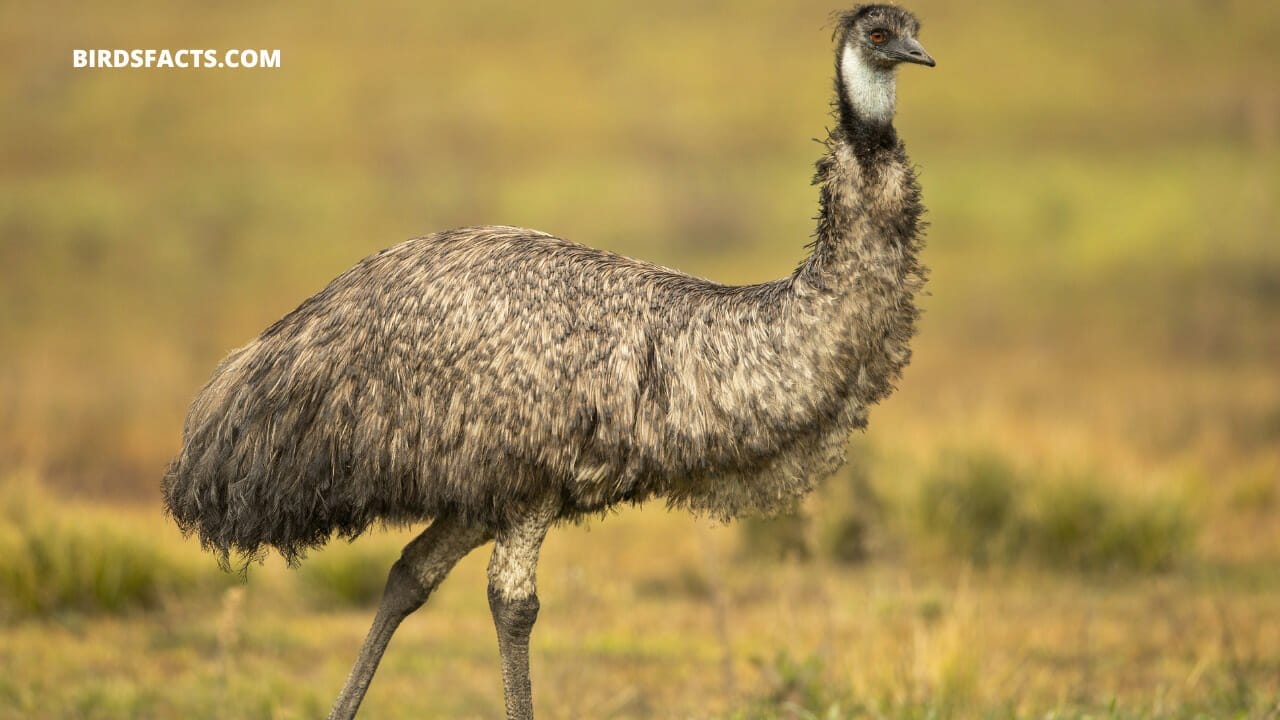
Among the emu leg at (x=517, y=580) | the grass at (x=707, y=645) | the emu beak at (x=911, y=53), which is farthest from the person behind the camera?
the grass at (x=707, y=645)

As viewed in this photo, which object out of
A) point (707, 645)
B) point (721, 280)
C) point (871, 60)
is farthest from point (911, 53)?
point (721, 280)

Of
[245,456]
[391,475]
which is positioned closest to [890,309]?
[391,475]

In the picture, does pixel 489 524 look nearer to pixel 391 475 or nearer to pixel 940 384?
pixel 391 475

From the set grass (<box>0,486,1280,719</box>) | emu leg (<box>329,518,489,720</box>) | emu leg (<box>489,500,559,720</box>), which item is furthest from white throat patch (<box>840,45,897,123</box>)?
grass (<box>0,486,1280,719</box>)

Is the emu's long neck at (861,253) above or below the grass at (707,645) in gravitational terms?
above

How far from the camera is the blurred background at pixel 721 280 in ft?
29.7

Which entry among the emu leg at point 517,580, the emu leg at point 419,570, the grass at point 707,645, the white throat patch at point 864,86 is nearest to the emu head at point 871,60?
the white throat patch at point 864,86

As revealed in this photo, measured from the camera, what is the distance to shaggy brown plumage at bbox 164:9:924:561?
18.5 feet

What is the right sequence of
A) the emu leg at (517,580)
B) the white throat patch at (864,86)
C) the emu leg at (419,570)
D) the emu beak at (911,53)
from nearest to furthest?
→ the emu beak at (911,53) → the white throat patch at (864,86) → the emu leg at (517,580) → the emu leg at (419,570)

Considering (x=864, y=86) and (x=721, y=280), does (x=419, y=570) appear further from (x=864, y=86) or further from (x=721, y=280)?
(x=721, y=280)

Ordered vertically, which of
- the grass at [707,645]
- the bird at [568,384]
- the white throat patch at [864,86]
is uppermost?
the white throat patch at [864,86]

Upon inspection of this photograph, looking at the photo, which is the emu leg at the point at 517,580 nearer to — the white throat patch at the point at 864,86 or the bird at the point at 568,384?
the bird at the point at 568,384

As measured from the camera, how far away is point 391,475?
18.9 feet

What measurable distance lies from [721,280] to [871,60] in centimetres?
2186
